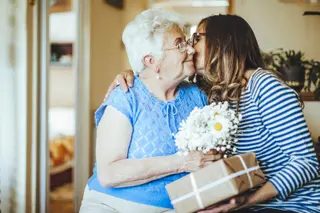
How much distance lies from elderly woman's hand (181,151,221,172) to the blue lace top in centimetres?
10

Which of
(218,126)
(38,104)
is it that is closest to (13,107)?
(38,104)

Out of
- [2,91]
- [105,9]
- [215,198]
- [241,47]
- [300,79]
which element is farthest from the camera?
[105,9]

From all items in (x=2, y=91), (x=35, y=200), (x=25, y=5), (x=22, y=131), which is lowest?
(x=35, y=200)

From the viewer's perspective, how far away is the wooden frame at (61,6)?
3.38 metres

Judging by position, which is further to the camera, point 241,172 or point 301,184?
point 301,184

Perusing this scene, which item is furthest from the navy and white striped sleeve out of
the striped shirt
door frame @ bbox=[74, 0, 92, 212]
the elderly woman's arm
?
door frame @ bbox=[74, 0, 92, 212]

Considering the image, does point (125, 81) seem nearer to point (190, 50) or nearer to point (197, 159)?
point (190, 50)

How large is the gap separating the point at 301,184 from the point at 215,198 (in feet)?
1.12

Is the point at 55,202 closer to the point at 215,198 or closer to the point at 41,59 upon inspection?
the point at 41,59

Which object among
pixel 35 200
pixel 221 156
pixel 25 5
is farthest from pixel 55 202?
pixel 221 156

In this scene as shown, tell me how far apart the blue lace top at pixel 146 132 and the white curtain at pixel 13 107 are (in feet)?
3.32

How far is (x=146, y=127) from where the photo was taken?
5.42ft

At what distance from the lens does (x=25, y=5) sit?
2561mm

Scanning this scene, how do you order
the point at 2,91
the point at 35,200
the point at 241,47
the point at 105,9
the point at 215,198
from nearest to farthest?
the point at 215,198 → the point at 241,47 → the point at 2,91 → the point at 35,200 → the point at 105,9
